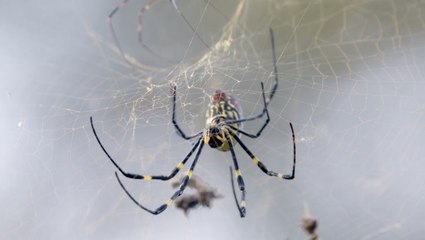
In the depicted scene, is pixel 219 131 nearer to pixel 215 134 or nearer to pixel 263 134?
pixel 215 134

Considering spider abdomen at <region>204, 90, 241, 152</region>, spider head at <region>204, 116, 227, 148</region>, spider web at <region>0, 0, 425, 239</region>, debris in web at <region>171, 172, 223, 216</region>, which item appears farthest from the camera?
spider web at <region>0, 0, 425, 239</region>

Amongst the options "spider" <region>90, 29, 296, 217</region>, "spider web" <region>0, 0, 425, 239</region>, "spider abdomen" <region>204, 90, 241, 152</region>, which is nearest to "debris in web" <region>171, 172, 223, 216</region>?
"spider" <region>90, 29, 296, 217</region>

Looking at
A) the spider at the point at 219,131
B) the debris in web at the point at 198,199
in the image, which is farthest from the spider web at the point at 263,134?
the debris in web at the point at 198,199

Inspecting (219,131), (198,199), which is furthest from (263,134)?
(198,199)

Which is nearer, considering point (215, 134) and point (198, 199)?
point (198, 199)

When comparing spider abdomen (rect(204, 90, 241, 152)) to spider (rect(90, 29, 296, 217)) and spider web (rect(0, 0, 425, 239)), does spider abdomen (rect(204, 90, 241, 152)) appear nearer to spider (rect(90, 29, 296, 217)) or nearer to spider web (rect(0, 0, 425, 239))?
spider (rect(90, 29, 296, 217))

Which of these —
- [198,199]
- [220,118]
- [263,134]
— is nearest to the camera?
[198,199]

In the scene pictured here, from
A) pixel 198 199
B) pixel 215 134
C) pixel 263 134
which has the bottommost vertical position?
pixel 198 199

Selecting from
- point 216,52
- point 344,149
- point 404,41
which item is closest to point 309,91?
point 344,149

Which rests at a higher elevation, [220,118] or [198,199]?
[220,118]
